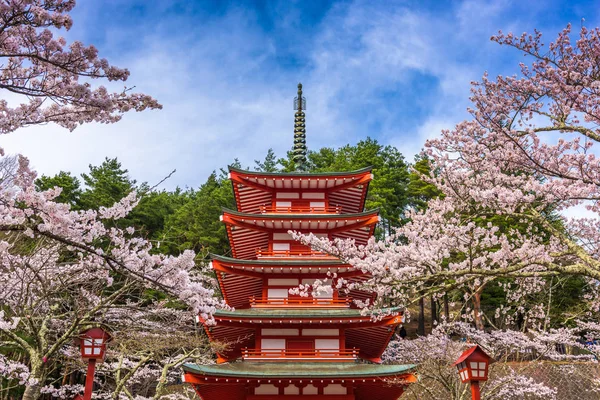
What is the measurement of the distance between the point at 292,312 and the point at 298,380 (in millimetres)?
1924

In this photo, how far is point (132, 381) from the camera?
18844 mm

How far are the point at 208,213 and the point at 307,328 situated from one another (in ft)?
50.0

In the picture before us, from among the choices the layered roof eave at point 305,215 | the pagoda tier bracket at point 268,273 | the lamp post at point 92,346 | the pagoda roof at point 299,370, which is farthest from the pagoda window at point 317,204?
the lamp post at point 92,346

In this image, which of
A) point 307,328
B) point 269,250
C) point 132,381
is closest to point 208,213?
point 132,381

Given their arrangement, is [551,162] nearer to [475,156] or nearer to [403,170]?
[475,156]

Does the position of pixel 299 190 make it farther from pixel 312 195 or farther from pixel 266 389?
pixel 266 389

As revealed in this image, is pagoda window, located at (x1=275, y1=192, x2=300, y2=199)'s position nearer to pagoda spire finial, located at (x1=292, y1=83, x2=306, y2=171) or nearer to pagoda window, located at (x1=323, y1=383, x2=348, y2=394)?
pagoda spire finial, located at (x1=292, y1=83, x2=306, y2=171)

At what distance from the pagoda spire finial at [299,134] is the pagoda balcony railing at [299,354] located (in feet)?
23.2

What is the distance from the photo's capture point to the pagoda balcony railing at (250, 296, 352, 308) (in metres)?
13.5

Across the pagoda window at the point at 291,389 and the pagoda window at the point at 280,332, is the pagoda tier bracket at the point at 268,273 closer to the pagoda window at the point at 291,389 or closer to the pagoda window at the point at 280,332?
the pagoda window at the point at 280,332

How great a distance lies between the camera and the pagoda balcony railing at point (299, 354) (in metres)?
12.8

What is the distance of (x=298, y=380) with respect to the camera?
11.7 meters

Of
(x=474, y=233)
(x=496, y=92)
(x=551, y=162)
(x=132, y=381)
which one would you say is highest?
(x=496, y=92)

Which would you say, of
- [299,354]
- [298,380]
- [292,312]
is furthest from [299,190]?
[298,380]
